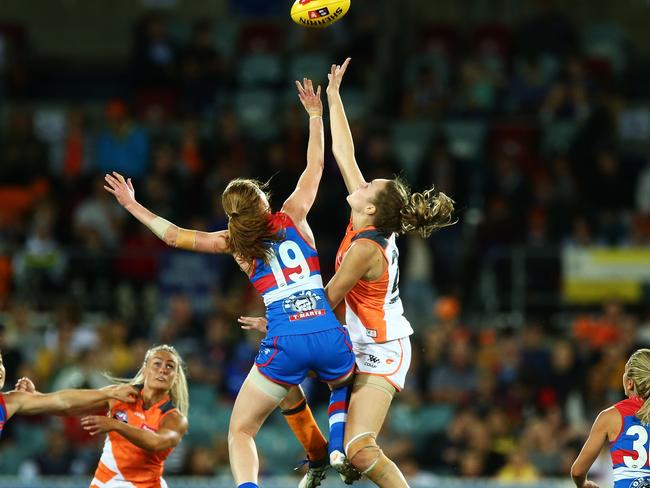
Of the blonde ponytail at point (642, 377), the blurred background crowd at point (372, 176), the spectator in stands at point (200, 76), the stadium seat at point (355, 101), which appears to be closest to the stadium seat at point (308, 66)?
the blurred background crowd at point (372, 176)

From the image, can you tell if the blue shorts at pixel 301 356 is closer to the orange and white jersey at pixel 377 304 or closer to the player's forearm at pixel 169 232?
the orange and white jersey at pixel 377 304

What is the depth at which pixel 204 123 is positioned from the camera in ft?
54.4

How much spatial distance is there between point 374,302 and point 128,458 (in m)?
1.79

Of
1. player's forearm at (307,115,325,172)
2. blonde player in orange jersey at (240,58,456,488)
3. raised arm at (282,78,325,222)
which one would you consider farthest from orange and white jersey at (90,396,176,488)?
player's forearm at (307,115,325,172)

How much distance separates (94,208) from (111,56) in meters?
5.75

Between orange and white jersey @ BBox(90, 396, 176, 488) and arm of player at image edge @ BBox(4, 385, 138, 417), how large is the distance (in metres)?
0.18

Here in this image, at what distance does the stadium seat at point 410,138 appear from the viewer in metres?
16.1

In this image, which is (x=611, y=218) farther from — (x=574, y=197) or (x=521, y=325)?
(x=521, y=325)

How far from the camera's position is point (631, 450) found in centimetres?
700

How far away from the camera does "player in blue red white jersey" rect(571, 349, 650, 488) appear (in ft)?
22.9

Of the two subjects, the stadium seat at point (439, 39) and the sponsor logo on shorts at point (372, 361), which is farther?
the stadium seat at point (439, 39)

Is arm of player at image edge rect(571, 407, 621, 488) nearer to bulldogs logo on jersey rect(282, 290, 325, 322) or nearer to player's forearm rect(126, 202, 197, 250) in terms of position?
bulldogs logo on jersey rect(282, 290, 325, 322)

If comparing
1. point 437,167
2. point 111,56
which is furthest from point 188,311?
point 111,56

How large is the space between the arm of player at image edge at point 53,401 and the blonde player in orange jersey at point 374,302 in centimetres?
102
